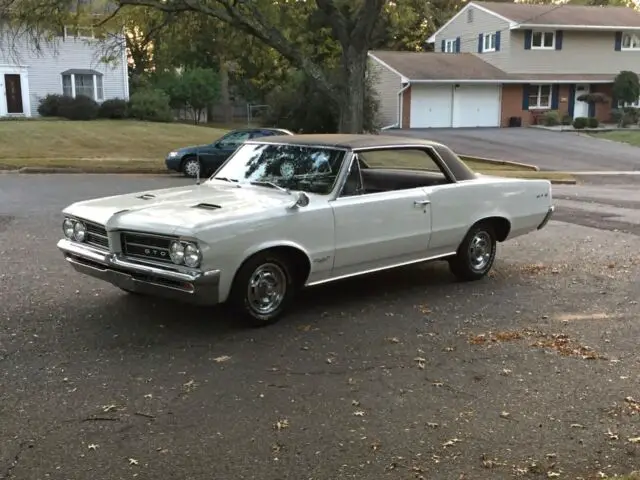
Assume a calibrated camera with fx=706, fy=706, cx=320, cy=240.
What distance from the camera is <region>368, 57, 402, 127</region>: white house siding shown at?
40781 mm

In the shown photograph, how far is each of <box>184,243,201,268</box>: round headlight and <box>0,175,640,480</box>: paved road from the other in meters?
0.66

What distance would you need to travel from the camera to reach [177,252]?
5305 millimetres

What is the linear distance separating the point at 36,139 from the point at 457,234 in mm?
23175

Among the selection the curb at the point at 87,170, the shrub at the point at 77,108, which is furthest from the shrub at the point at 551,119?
the curb at the point at 87,170

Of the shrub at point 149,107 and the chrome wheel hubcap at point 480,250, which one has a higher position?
the shrub at point 149,107

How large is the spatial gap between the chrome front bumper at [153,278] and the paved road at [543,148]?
22.2m

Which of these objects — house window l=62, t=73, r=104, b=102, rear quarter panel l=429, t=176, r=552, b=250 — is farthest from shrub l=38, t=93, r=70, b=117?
rear quarter panel l=429, t=176, r=552, b=250

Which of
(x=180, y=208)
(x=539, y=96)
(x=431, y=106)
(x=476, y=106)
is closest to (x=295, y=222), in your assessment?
(x=180, y=208)

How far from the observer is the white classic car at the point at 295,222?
5406mm

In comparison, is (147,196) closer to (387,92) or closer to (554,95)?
(387,92)

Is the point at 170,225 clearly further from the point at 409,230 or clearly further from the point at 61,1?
the point at 61,1

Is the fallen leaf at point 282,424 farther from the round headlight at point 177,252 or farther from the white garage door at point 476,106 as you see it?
the white garage door at point 476,106

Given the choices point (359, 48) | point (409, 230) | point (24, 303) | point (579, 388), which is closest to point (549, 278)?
point (409, 230)

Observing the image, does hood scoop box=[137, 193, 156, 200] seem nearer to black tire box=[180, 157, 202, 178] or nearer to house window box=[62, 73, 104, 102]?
black tire box=[180, 157, 202, 178]
